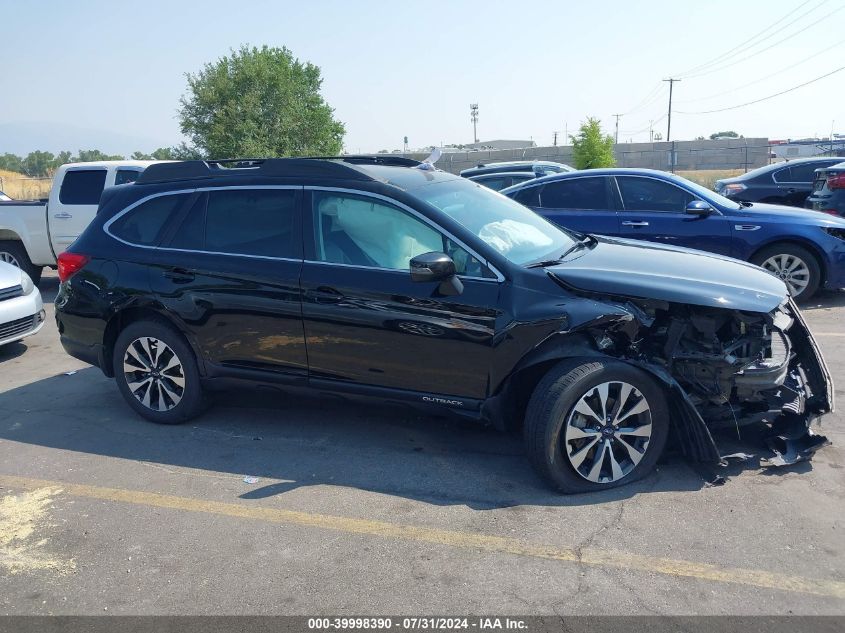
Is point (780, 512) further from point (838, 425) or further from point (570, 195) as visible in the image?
point (570, 195)

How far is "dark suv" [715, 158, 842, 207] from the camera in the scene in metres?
13.1

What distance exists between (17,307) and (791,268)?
8630mm

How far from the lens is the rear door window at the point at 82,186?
37.0 ft

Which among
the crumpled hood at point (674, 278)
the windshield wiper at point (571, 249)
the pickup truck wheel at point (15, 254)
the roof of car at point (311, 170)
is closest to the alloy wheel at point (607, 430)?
the crumpled hood at point (674, 278)

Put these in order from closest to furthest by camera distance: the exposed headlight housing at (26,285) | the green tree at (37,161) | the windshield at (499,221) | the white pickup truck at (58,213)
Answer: the windshield at (499,221) → the exposed headlight housing at (26,285) → the white pickup truck at (58,213) → the green tree at (37,161)

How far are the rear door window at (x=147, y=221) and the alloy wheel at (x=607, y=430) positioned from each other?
3296 millimetres

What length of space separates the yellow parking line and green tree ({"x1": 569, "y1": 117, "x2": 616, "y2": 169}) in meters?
29.6

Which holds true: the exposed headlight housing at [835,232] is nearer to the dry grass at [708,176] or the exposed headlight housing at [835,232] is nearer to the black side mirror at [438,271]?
the black side mirror at [438,271]

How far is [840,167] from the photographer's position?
1086 centimetres

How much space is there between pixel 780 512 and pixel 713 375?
820 mm

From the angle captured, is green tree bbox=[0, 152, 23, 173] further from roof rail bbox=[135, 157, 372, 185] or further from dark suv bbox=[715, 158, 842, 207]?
roof rail bbox=[135, 157, 372, 185]

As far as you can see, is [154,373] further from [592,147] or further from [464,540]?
[592,147]

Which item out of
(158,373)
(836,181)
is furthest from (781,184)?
(158,373)

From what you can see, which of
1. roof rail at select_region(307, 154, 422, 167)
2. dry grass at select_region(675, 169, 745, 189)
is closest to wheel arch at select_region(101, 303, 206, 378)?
roof rail at select_region(307, 154, 422, 167)
